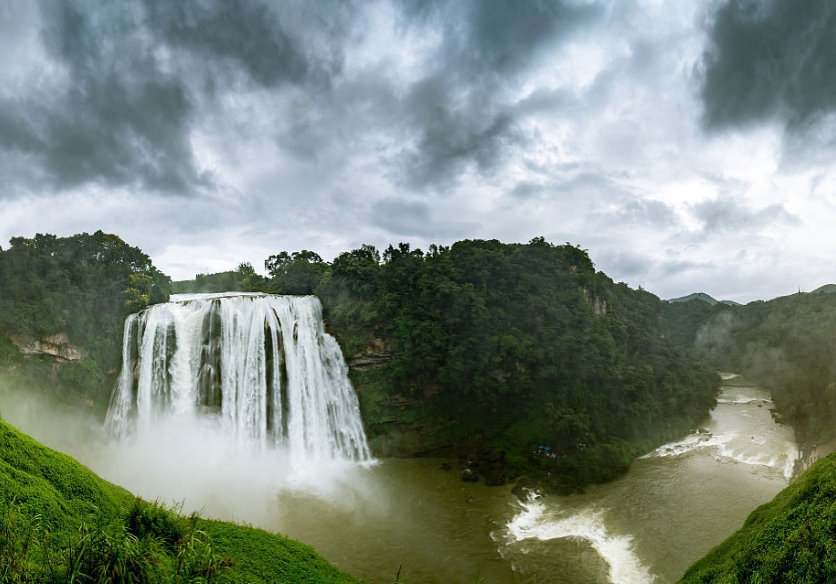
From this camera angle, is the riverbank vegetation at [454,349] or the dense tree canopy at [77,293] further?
the riverbank vegetation at [454,349]

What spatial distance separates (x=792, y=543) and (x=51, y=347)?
83.6 feet

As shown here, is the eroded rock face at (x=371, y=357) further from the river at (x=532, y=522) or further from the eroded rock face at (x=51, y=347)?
the eroded rock face at (x=51, y=347)

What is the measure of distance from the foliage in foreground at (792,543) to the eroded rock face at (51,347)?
24.2 meters

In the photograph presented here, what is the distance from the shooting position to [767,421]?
28.3 m

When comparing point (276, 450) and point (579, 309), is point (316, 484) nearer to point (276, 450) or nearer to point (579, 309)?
point (276, 450)

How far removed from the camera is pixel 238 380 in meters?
20.7

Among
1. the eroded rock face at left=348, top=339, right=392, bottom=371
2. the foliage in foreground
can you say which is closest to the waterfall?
the eroded rock face at left=348, top=339, right=392, bottom=371

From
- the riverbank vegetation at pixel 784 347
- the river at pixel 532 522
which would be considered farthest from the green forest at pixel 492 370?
the riverbank vegetation at pixel 784 347

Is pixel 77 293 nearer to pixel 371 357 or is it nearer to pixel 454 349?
pixel 371 357

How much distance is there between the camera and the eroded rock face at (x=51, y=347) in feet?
60.9

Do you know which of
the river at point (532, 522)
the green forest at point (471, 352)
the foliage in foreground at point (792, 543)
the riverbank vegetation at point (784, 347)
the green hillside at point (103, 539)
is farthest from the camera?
the riverbank vegetation at point (784, 347)

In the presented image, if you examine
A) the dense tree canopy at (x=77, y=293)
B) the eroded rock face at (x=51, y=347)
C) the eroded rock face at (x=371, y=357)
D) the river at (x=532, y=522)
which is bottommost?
the river at (x=532, y=522)

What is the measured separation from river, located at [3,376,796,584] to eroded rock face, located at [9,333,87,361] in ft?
7.89

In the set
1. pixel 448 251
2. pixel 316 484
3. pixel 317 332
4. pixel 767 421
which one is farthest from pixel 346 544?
pixel 767 421
